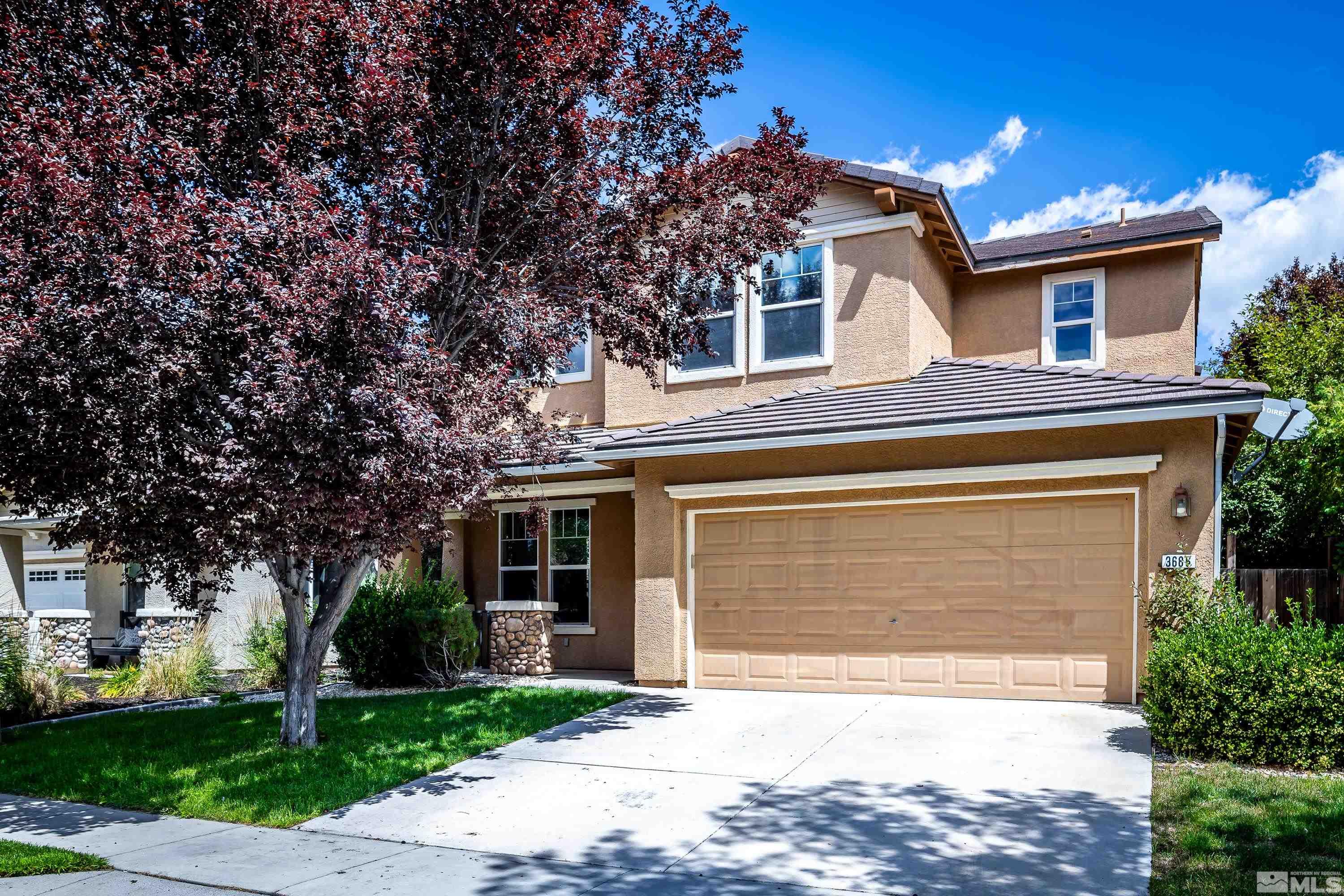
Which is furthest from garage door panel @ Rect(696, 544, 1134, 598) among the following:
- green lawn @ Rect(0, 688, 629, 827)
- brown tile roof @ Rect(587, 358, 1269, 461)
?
green lawn @ Rect(0, 688, 629, 827)

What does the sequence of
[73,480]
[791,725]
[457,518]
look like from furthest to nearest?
1. [457,518]
2. [791,725]
3. [73,480]

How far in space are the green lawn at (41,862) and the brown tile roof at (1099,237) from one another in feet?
44.6

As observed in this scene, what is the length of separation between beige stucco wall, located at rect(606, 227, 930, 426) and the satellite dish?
431cm

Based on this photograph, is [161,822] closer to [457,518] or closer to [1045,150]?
[457,518]

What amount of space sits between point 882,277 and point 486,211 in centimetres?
604

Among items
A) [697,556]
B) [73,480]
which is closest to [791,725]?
[697,556]

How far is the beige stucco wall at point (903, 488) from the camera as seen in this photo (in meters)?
10.4

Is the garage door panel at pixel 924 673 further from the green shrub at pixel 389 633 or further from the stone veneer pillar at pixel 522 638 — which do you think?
the green shrub at pixel 389 633

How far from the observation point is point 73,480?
8305 mm

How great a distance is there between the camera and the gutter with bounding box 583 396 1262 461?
9.92m

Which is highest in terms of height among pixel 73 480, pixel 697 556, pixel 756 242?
pixel 756 242

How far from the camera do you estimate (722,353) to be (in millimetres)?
14609

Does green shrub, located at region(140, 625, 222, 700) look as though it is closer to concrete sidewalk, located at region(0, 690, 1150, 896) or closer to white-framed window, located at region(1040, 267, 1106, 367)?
concrete sidewalk, located at region(0, 690, 1150, 896)

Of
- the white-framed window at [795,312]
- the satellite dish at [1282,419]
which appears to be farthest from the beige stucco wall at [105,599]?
the satellite dish at [1282,419]
